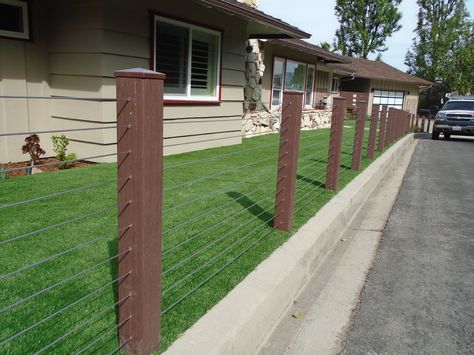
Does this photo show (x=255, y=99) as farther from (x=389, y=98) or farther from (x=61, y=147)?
(x=389, y=98)

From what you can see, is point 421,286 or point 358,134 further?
point 358,134

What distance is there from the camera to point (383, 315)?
11.0 feet

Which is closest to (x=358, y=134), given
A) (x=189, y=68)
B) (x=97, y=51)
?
(x=189, y=68)

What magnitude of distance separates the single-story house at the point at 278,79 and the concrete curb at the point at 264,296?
887cm

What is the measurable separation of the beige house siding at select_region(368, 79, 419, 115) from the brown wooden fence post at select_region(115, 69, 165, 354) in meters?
32.7

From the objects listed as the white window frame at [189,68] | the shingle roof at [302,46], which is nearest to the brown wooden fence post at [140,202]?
the white window frame at [189,68]

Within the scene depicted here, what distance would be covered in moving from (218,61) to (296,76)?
902 centimetres

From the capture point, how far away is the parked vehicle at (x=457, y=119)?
63.2ft

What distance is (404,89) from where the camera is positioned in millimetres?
35625

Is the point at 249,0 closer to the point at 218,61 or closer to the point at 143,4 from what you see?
the point at 218,61

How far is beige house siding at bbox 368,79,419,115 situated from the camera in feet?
110

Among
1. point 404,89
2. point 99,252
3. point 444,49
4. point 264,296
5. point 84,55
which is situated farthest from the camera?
point 444,49

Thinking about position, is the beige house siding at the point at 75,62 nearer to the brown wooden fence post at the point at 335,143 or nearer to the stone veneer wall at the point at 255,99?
the brown wooden fence post at the point at 335,143

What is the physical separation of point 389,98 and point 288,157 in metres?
33.4
